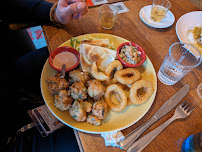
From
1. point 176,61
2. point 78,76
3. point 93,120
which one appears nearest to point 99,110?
point 93,120

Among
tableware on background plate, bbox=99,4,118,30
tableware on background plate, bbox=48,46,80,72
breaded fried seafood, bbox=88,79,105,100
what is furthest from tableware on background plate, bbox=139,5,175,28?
breaded fried seafood, bbox=88,79,105,100

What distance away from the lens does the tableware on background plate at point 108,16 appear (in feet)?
5.15

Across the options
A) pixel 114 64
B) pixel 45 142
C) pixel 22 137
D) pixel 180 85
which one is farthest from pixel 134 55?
pixel 22 137

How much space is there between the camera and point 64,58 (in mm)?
1294

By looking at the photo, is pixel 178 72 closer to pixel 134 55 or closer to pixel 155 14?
pixel 134 55

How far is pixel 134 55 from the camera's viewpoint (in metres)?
1.27

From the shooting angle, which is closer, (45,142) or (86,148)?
(86,148)

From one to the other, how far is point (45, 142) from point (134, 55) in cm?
118

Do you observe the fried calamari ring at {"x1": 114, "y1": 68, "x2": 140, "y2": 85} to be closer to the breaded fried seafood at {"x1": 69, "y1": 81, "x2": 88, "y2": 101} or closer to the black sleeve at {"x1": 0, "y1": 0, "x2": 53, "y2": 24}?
the breaded fried seafood at {"x1": 69, "y1": 81, "x2": 88, "y2": 101}

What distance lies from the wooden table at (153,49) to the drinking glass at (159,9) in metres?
0.15

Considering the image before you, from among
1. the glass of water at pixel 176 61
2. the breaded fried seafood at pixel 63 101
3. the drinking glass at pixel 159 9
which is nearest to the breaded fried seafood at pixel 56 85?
the breaded fried seafood at pixel 63 101

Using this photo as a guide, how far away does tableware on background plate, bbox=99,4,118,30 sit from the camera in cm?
157

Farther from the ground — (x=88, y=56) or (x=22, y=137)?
(x=88, y=56)

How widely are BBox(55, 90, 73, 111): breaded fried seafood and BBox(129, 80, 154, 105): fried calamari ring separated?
1.61 ft
